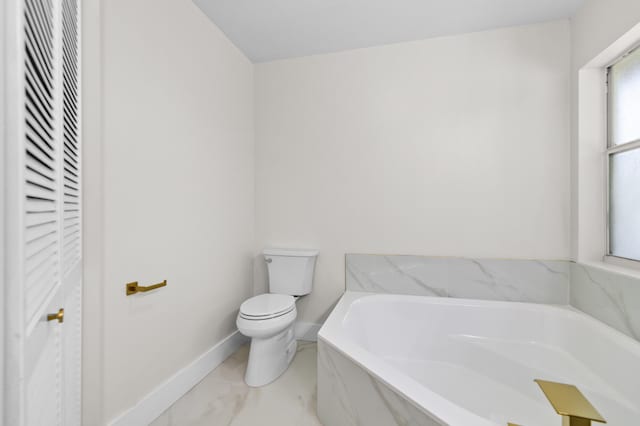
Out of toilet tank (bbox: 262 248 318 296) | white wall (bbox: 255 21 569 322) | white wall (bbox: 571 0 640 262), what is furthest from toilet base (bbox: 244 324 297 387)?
white wall (bbox: 571 0 640 262)

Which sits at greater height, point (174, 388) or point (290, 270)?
point (290, 270)

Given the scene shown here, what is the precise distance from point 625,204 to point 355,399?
1.91 metres

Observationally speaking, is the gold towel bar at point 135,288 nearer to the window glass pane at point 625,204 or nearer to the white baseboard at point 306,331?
the white baseboard at point 306,331

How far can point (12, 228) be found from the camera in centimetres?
43

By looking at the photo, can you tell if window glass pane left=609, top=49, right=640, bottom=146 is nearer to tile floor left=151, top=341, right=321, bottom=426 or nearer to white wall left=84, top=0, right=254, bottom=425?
tile floor left=151, top=341, right=321, bottom=426

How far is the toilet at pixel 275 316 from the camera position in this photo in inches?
69.8

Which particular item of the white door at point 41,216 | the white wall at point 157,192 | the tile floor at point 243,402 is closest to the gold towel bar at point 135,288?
the white wall at point 157,192

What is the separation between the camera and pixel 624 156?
167cm

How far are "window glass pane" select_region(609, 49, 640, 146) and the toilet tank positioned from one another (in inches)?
83.3

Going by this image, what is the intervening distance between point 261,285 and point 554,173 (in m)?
2.42

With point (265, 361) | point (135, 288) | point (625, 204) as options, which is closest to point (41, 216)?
point (135, 288)

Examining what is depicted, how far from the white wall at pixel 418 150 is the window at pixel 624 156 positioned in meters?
0.23

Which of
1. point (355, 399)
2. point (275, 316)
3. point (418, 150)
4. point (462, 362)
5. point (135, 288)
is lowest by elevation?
point (462, 362)

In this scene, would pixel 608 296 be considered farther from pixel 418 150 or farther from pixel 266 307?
pixel 266 307
